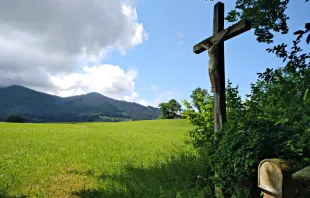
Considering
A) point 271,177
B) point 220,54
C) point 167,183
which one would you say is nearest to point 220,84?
point 220,54

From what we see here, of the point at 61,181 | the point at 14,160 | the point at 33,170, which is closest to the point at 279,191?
the point at 61,181

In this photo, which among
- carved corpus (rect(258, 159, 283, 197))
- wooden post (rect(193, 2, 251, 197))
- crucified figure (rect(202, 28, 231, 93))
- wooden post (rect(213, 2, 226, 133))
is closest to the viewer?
carved corpus (rect(258, 159, 283, 197))

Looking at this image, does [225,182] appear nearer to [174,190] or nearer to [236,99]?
[174,190]

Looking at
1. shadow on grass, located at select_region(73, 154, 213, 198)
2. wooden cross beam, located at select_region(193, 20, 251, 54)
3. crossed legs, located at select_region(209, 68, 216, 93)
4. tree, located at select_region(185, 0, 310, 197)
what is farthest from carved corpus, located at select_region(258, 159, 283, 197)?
wooden cross beam, located at select_region(193, 20, 251, 54)

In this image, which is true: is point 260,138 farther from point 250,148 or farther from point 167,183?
point 167,183

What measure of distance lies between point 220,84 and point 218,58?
0.60m

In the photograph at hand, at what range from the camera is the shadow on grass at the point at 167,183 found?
519 centimetres

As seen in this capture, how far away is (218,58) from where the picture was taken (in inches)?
212

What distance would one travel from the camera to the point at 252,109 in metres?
5.82

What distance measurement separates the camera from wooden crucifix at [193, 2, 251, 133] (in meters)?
5.15

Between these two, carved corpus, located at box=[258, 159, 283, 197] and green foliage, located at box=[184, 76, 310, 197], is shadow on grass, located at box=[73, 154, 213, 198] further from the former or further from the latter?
carved corpus, located at box=[258, 159, 283, 197]

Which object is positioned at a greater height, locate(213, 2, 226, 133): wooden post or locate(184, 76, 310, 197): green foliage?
locate(213, 2, 226, 133): wooden post

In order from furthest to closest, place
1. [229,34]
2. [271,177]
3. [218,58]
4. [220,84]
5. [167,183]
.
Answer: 1. [167,183]
2. [218,58]
3. [220,84]
4. [229,34]
5. [271,177]

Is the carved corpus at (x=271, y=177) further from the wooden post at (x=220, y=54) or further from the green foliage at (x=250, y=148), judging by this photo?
the wooden post at (x=220, y=54)
